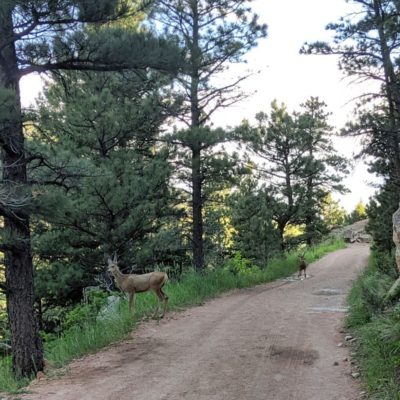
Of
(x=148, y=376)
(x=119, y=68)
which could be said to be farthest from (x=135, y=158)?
(x=148, y=376)

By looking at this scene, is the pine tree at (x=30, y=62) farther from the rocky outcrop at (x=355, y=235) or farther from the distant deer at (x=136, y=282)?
the rocky outcrop at (x=355, y=235)

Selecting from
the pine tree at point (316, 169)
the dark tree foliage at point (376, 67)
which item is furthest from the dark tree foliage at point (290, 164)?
the dark tree foliage at point (376, 67)

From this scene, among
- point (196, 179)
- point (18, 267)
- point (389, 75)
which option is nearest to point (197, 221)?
point (196, 179)

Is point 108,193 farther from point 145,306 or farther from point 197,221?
point 197,221

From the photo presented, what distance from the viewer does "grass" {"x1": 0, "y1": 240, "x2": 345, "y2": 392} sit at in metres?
8.46

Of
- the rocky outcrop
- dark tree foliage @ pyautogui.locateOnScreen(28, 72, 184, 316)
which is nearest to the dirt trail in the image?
dark tree foliage @ pyautogui.locateOnScreen(28, 72, 184, 316)

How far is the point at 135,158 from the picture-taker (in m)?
14.6

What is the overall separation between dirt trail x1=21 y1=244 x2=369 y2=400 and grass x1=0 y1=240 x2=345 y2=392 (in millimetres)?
401

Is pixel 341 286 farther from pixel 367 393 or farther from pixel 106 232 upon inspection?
pixel 367 393

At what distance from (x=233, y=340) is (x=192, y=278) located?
240 inches

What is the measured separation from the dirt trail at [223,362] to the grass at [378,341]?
0.89 feet

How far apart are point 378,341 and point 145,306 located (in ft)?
20.2

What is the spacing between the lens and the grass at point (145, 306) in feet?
27.8

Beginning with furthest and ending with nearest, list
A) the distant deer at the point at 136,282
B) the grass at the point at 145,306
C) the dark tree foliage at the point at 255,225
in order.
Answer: the dark tree foliage at the point at 255,225, the distant deer at the point at 136,282, the grass at the point at 145,306
